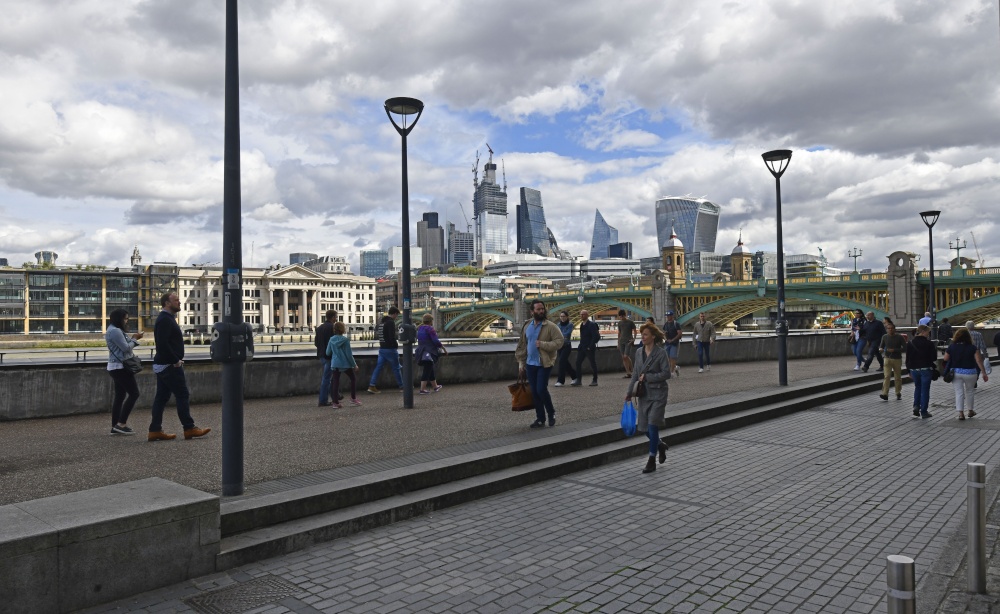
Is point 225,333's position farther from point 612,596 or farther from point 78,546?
point 612,596

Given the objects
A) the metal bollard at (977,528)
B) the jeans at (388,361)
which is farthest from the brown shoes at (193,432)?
the metal bollard at (977,528)

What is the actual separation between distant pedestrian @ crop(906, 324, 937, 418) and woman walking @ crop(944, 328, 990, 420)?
1.17ft

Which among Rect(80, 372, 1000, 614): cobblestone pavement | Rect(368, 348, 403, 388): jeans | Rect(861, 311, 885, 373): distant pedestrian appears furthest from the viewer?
Rect(861, 311, 885, 373): distant pedestrian

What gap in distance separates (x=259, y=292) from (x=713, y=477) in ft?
475

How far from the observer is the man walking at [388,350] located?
1345 centimetres

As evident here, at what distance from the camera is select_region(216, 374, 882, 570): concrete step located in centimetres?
527

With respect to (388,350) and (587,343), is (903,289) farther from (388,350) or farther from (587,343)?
(388,350)

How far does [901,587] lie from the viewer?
2.72 metres

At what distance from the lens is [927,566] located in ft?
16.1

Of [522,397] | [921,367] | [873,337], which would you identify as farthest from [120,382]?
[873,337]

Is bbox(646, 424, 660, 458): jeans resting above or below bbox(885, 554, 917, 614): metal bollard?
below

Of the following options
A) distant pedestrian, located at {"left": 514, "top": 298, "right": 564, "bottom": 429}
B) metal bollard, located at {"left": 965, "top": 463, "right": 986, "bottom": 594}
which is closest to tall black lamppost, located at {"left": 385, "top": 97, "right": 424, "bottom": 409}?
distant pedestrian, located at {"left": 514, "top": 298, "right": 564, "bottom": 429}

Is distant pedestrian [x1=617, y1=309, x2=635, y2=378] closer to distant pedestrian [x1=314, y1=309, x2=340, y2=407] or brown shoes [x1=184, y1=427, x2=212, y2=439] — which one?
distant pedestrian [x1=314, y1=309, x2=340, y2=407]

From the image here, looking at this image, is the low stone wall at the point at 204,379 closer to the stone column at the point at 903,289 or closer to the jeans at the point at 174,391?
the jeans at the point at 174,391
